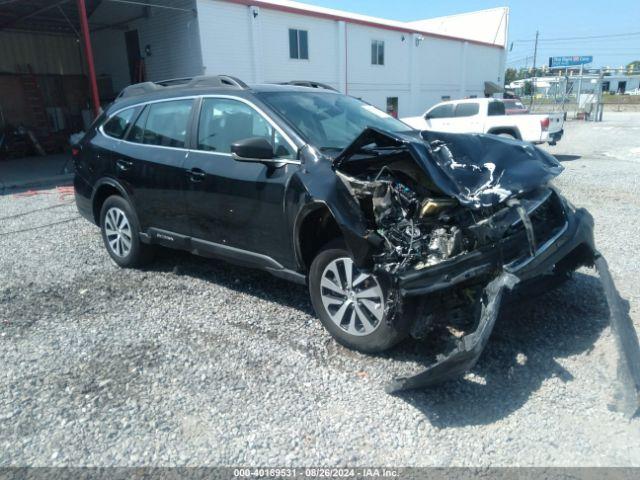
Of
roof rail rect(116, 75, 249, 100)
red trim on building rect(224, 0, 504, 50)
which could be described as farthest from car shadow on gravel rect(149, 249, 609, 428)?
red trim on building rect(224, 0, 504, 50)

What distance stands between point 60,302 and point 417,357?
336cm

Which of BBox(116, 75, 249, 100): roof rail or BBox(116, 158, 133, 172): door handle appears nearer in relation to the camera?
BBox(116, 75, 249, 100): roof rail

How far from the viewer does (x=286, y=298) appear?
4.56 metres

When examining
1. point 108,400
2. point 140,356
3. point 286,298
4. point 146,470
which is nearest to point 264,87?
point 286,298

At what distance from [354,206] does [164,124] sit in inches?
97.8

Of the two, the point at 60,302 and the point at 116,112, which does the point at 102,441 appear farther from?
the point at 116,112

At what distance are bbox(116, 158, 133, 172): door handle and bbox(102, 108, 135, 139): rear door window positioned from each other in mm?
327

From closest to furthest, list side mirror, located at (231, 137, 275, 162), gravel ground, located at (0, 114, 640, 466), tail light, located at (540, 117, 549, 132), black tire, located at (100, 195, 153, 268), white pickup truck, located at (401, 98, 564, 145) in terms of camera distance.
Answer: gravel ground, located at (0, 114, 640, 466) < side mirror, located at (231, 137, 275, 162) < black tire, located at (100, 195, 153, 268) < tail light, located at (540, 117, 549, 132) < white pickup truck, located at (401, 98, 564, 145)

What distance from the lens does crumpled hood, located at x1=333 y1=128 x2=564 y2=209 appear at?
10.0ft

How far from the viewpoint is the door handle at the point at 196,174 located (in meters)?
4.28

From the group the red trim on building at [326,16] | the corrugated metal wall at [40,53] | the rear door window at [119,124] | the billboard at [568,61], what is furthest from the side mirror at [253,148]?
the billboard at [568,61]

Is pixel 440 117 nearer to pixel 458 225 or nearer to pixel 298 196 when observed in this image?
pixel 298 196

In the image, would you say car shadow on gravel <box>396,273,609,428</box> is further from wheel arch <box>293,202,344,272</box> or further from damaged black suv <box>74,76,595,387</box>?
wheel arch <box>293,202,344,272</box>

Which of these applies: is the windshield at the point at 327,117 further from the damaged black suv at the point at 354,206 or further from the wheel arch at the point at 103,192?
the wheel arch at the point at 103,192
